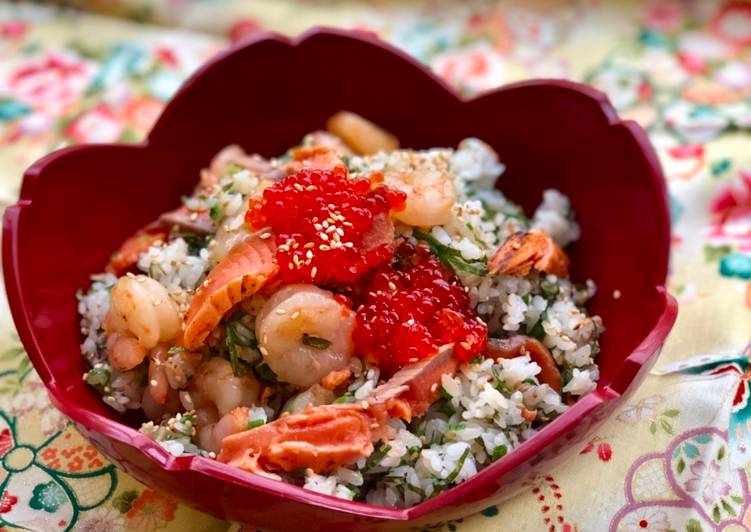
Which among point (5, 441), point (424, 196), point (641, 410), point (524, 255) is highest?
point (424, 196)

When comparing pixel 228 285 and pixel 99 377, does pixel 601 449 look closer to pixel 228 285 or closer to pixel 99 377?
pixel 228 285

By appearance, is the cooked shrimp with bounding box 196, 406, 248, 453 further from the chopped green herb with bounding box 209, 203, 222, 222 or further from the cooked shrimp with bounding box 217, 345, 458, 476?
the chopped green herb with bounding box 209, 203, 222, 222

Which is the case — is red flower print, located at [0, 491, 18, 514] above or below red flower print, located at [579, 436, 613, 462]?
below

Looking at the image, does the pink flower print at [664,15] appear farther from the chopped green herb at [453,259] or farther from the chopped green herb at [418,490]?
the chopped green herb at [418,490]

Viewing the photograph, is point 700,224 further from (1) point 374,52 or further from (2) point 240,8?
(2) point 240,8

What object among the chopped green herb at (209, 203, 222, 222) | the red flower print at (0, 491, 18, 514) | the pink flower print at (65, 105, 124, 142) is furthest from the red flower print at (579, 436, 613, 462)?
the pink flower print at (65, 105, 124, 142)

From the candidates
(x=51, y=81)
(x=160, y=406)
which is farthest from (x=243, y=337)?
(x=51, y=81)
